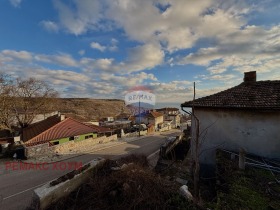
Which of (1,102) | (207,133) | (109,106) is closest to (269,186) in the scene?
(207,133)

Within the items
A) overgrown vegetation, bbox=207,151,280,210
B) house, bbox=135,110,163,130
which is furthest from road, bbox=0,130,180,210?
house, bbox=135,110,163,130

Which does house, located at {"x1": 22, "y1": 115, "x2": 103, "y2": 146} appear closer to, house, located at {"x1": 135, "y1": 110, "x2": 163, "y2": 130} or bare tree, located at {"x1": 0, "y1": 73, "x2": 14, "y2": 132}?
bare tree, located at {"x1": 0, "y1": 73, "x2": 14, "y2": 132}

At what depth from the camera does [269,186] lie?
220 inches

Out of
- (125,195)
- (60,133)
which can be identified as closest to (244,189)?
(125,195)

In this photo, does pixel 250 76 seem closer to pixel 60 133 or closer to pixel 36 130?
pixel 60 133

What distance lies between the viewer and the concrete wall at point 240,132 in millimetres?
9031

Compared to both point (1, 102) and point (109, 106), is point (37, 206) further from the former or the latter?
point (109, 106)

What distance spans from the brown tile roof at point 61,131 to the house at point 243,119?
1711 cm

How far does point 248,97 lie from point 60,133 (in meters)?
21.4

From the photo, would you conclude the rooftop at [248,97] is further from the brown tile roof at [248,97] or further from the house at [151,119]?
the house at [151,119]

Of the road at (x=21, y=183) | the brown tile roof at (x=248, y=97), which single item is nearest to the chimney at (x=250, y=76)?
the brown tile roof at (x=248, y=97)

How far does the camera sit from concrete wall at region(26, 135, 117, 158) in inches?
703

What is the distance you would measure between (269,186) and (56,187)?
6.75 m

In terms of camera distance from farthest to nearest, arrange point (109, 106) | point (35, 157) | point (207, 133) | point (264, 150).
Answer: point (109, 106)
point (35, 157)
point (207, 133)
point (264, 150)
